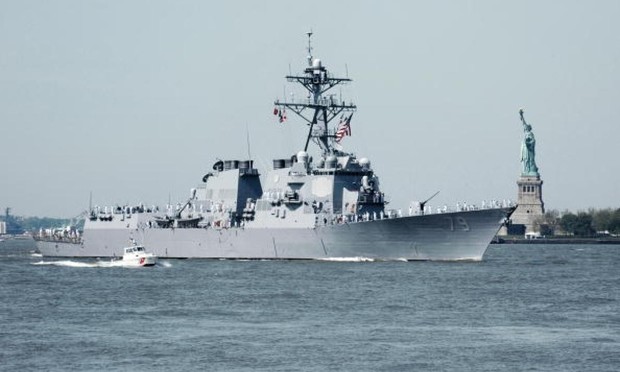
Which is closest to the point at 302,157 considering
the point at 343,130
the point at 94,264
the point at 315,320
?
the point at 343,130

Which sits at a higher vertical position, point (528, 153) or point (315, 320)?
point (528, 153)

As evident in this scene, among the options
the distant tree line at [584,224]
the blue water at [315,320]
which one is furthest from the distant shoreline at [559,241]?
the blue water at [315,320]

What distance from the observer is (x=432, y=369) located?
30812 mm

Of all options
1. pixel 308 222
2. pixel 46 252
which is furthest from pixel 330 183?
pixel 46 252

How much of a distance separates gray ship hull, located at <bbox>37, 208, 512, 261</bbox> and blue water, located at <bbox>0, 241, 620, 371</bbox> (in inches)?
106

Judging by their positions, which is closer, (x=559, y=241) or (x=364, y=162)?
(x=364, y=162)

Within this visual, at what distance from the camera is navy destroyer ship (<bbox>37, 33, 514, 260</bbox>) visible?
6488 centimetres

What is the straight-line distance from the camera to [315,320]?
4003 cm

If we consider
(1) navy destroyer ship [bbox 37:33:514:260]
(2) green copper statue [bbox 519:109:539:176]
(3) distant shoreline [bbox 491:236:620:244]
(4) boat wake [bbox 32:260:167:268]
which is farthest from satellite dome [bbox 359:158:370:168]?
(2) green copper statue [bbox 519:109:539:176]

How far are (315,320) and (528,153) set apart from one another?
14632 centimetres

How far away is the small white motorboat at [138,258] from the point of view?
6831 cm

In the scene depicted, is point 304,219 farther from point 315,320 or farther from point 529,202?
point 529,202

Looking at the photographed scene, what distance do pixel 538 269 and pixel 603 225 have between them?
10699cm

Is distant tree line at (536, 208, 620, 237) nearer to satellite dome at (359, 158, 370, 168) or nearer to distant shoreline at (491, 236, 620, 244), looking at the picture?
distant shoreline at (491, 236, 620, 244)
